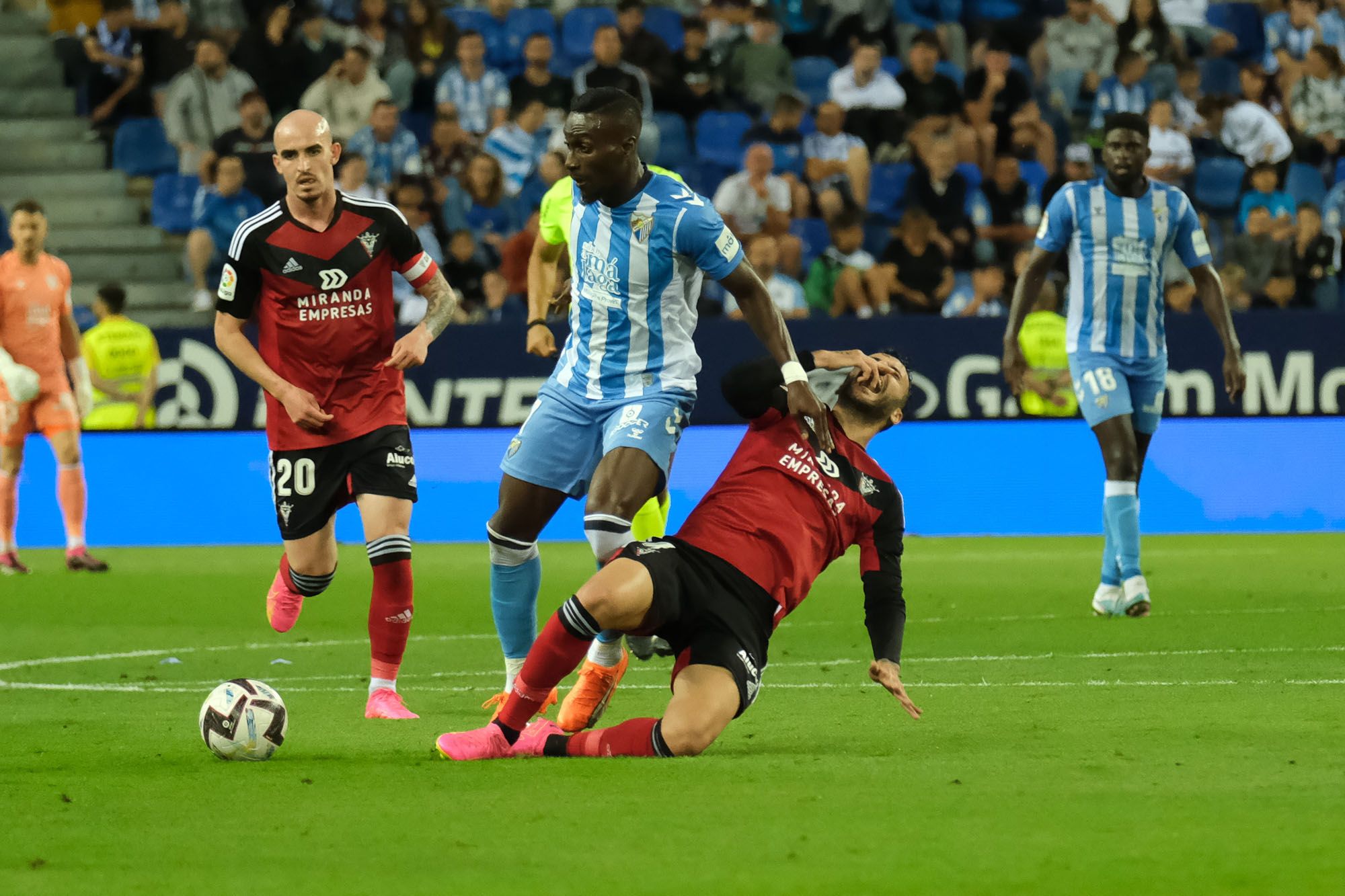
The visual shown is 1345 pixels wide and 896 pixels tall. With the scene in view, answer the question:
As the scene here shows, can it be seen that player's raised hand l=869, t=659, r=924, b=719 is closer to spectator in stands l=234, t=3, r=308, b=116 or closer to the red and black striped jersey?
the red and black striped jersey

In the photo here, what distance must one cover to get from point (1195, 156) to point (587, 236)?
13.5 meters

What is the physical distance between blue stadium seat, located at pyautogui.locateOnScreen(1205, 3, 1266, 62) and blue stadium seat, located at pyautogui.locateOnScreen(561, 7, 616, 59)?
6345mm

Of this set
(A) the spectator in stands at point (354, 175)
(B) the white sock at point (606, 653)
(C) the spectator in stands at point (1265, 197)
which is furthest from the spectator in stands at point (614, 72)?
(B) the white sock at point (606, 653)

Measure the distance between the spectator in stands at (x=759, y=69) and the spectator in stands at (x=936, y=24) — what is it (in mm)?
1383

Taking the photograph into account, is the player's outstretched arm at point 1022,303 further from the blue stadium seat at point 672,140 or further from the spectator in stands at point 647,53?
the spectator in stands at point 647,53

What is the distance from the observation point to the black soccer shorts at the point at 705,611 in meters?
5.49

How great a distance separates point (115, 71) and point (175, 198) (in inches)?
66.8

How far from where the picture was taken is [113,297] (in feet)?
51.6

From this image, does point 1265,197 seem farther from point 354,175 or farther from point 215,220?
point 215,220

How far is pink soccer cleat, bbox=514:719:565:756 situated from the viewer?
5.70m

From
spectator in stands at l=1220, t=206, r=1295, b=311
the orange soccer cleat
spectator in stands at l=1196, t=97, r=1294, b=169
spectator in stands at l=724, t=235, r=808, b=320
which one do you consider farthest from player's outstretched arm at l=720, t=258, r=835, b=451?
spectator in stands at l=1196, t=97, r=1294, b=169

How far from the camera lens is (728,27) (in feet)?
64.7

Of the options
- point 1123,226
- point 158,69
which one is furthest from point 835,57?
point 1123,226

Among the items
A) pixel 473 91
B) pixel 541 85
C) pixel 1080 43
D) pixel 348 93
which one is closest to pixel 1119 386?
pixel 541 85
